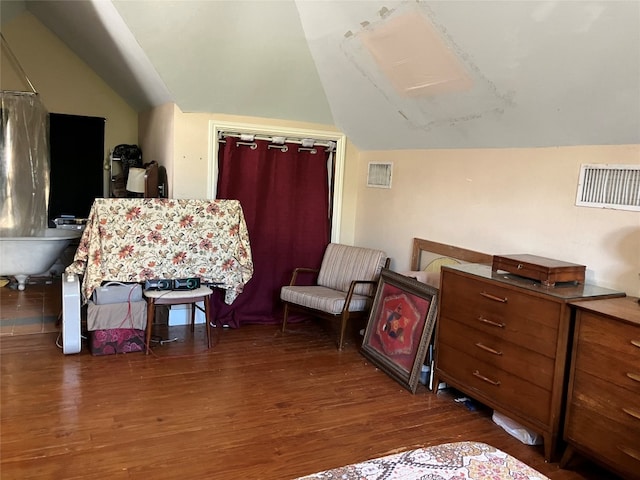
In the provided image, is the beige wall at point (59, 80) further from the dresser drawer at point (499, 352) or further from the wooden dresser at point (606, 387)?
the wooden dresser at point (606, 387)

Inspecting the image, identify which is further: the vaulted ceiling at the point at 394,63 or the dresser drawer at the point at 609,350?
the vaulted ceiling at the point at 394,63

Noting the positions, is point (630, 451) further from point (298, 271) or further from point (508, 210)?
point (298, 271)

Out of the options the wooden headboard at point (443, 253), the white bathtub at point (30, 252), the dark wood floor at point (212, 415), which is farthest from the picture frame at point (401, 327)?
the white bathtub at point (30, 252)

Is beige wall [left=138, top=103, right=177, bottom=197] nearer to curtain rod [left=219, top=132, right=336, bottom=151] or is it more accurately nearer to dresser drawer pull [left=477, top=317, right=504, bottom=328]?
curtain rod [left=219, top=132, right=336, bottom=151]

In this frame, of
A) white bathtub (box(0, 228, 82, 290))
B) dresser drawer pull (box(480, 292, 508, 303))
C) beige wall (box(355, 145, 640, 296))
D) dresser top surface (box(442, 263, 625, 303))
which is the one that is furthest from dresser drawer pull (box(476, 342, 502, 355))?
white bathtub (box(0, 228, 82, 290))

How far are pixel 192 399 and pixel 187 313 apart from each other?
1.53 m

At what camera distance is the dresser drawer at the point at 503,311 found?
8.49 ft

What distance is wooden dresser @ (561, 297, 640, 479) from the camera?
221cm

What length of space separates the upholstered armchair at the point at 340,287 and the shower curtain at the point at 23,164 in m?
2.13

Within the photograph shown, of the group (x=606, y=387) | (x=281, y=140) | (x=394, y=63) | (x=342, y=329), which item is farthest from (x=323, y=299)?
(x=606, y=387)

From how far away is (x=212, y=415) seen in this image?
116 inches

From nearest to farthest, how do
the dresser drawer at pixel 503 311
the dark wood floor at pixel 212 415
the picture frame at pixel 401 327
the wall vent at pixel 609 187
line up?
the dark wood floor at pixel 212 415, the dresser drawer at pixel 503 311, the wall vent at pixel 609 187, the picture frame at pixel 401 327

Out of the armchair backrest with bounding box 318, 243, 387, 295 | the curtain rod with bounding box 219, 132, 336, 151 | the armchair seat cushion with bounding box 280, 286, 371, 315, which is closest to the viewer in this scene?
the armchair seat cushion with bounding box 280, 286, 371, 315

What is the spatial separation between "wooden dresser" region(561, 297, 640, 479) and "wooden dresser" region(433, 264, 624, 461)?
0.08 m
